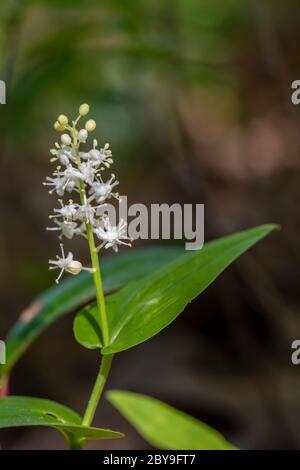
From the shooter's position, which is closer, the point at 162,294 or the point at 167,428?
the point at 162,294

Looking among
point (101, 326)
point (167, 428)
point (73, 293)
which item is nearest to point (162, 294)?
point (101, 326)

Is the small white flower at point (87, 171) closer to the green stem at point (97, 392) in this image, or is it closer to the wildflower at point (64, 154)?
the wildflower at point (64, 154)

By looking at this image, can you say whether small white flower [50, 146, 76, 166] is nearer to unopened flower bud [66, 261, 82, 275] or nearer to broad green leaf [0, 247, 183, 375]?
unopened flower bud [66, 261, 82, 275]

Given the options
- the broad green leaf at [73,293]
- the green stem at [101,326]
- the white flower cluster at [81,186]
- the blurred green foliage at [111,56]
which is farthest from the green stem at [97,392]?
the blurred green foliage at [111,56]

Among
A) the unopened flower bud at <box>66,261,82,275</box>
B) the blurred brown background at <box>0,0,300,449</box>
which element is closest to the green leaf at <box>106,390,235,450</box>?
the unopened flower bud at <box>66,261,82,275</box>

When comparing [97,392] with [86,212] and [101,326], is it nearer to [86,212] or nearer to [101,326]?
[101,326]
